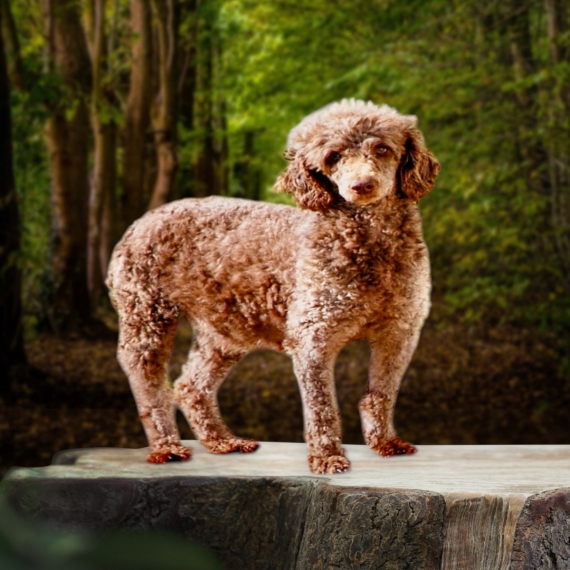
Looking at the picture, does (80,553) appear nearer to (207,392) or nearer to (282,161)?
(207,392)

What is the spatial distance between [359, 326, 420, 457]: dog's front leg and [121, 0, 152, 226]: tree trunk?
11.2 feet

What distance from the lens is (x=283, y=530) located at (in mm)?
2754

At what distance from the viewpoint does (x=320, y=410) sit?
2.63 m

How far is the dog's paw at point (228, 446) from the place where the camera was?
10.2 ft

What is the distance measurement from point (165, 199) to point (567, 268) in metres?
2.86

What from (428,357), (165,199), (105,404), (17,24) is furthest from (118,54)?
(428,357)

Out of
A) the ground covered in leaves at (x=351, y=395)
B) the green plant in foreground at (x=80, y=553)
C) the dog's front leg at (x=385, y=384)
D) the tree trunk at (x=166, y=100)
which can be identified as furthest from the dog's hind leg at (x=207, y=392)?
the tree trunk at (x=166, y=100)

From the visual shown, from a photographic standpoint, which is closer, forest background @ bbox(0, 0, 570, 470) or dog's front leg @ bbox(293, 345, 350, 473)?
dog's front leg @ bbox(293, 345, 350, 473)

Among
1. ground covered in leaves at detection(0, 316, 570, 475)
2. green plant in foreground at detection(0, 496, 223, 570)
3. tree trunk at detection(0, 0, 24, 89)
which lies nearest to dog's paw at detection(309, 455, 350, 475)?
green plant in foreground at detection(0, 496, 223, 570)

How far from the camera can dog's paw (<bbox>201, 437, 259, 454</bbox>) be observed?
3094 millimetres

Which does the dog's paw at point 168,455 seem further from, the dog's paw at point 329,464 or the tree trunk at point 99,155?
the tree trunk at point 99,155

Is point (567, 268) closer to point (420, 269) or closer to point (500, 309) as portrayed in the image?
point (500, 309)

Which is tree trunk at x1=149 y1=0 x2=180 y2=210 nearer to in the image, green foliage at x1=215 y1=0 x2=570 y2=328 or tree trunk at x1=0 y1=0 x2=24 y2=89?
green foliage at x1=215 y1=0 x2=570 y2=328

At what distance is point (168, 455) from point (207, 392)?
0.93ft
